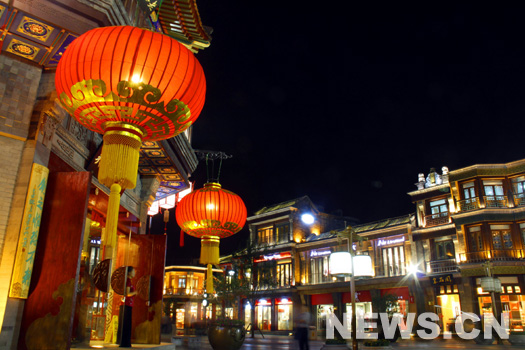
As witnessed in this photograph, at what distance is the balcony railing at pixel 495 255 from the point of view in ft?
76.9

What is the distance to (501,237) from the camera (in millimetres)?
24438

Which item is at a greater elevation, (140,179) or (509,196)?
(509,196)

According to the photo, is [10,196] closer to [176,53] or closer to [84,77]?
[84,77]

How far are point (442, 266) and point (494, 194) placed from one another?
5500 mm

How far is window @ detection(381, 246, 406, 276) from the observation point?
90.7 feet

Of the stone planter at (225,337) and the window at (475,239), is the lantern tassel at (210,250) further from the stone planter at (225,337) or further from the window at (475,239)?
the window at (475,239)

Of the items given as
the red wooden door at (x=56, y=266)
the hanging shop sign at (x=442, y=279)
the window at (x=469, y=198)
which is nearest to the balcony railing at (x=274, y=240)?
the hanging shop sign at (x=442, y=279)

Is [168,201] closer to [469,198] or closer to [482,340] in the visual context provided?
[482,340]

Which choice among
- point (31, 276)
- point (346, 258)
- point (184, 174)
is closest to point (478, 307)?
point (346, 258)

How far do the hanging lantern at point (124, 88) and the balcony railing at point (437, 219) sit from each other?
25.4 metres

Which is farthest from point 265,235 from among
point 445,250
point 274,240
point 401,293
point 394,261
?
point 445,250

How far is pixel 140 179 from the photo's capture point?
10.9 meters

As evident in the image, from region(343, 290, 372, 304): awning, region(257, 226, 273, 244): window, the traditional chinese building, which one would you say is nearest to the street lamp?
the traditional chinese building

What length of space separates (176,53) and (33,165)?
2.92 meters
